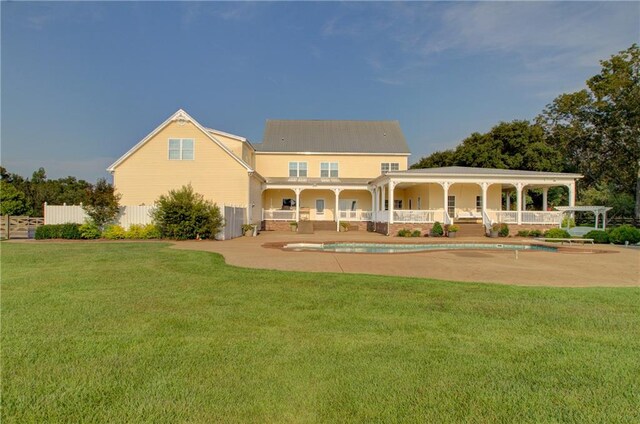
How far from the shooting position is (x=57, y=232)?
21.9 metres

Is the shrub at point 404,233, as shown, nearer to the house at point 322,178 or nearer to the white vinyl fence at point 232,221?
the house at point 322,178

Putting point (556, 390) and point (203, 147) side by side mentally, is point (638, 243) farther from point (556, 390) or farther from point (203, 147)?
point (203, 147)

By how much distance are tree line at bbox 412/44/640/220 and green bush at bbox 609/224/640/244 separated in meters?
19.3

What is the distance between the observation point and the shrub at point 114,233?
2241cm

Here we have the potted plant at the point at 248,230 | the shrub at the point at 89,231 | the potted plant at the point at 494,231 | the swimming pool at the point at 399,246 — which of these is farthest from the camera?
the potted plant at the point at 248,230

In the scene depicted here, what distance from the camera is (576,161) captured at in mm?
44562

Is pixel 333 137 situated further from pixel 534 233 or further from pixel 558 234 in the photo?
pixel 558 234

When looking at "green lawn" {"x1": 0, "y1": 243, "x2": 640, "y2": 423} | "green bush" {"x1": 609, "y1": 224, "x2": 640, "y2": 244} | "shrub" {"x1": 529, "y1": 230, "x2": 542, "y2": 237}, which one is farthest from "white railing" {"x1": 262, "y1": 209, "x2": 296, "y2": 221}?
"green lawn" {"x1": 0, "y1": 243, "x2": 640, "y2": 423}

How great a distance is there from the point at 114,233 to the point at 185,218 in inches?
165

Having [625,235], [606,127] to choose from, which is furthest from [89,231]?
[606,127]

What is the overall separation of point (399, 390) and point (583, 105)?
48.1 meters

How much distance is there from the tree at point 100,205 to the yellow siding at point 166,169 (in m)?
4.00

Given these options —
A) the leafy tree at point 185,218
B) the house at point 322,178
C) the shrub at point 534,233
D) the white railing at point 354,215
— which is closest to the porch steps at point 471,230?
the house at point 322,178

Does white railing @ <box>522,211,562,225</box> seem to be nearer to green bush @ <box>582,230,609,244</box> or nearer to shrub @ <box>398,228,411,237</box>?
green bush @ <box>582,230,609,244</box>
